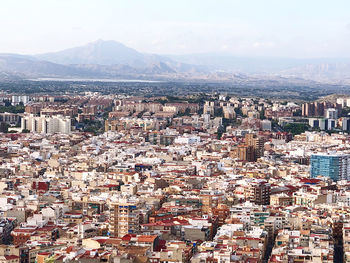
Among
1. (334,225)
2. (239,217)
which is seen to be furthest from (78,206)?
(334,225)

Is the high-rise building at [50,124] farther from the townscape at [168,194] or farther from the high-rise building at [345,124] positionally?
the high-rise building at [345,124]

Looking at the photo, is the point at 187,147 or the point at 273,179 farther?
the point at 187,147

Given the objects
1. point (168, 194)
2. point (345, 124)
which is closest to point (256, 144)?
point (168, 194)

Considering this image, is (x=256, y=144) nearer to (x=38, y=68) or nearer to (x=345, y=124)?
(x=345, y=124)

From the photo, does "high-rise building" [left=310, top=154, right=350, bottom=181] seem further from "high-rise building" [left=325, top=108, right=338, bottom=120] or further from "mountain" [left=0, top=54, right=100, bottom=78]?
"mountain" [left=0, top=54, right=100, bottom=78]

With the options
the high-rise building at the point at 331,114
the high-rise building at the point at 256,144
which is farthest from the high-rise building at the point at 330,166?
the high-rise building at the point at 331,114

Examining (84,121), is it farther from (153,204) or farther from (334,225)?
(334,225)
